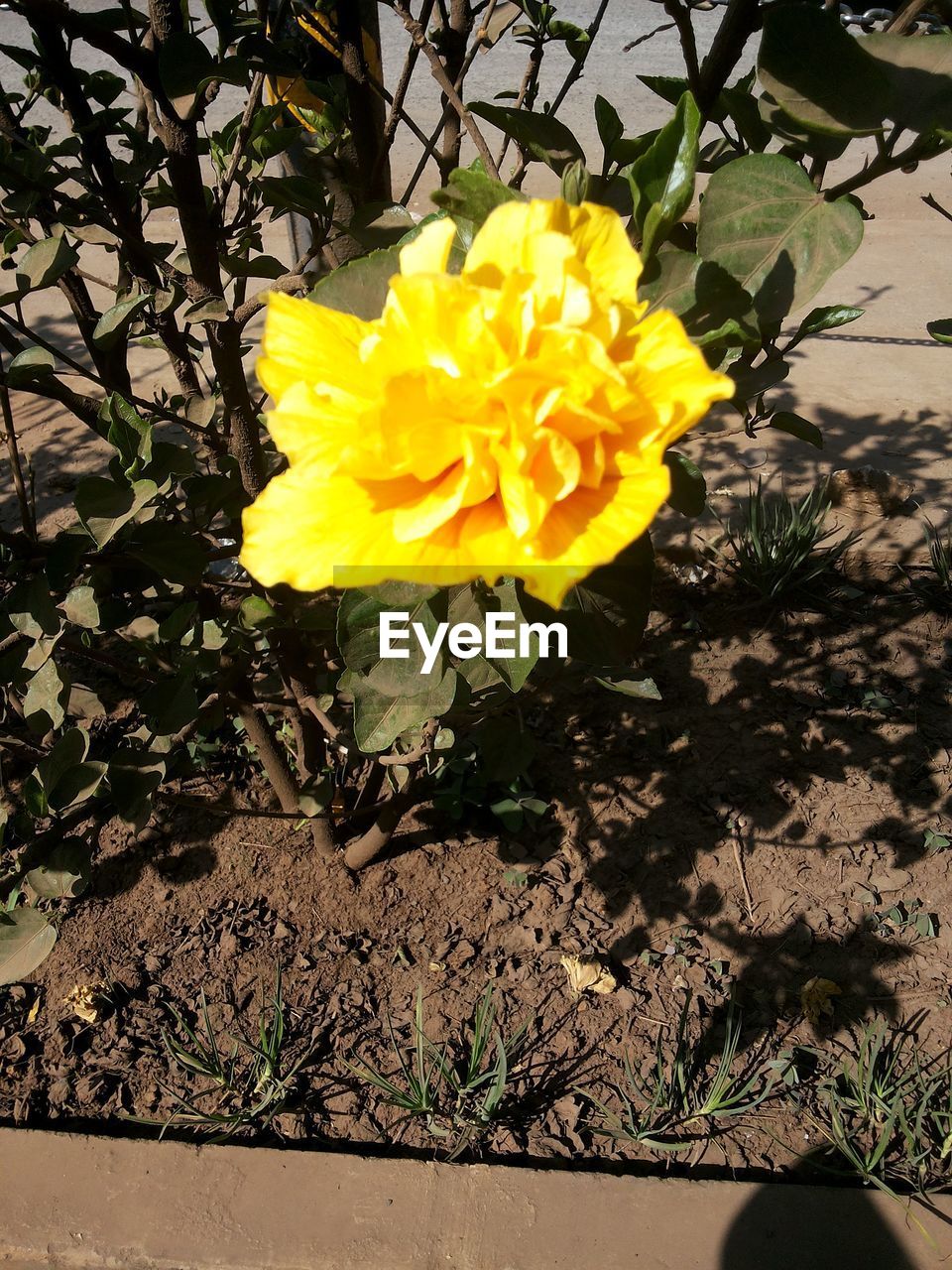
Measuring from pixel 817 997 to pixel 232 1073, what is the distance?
1100 mm

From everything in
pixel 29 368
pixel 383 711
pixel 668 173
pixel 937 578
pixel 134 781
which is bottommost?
pixel 937 578

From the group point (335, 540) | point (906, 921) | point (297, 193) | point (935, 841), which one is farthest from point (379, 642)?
point (935, 841)

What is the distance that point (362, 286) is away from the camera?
2.36 feet

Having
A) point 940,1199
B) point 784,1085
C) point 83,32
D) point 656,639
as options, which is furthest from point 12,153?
point 940,1199

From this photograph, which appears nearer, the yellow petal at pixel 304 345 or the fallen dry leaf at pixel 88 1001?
the yellow petal at pixel 304 345

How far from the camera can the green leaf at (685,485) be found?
74 centimetres

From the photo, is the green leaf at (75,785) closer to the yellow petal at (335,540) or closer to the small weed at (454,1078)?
the small weed at (454,1078)

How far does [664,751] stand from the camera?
7.29 feet

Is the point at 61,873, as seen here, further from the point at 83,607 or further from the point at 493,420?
the point at 493,420

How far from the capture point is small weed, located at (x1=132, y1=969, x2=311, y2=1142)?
1.65 metres

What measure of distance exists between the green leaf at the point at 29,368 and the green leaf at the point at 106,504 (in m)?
0.14

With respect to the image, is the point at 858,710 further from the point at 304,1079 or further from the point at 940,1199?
the point at 304,1079

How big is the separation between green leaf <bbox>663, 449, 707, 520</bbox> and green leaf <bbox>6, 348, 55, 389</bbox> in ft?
2.36

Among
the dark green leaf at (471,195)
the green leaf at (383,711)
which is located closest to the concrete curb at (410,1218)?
the green leaf at (383,711)
